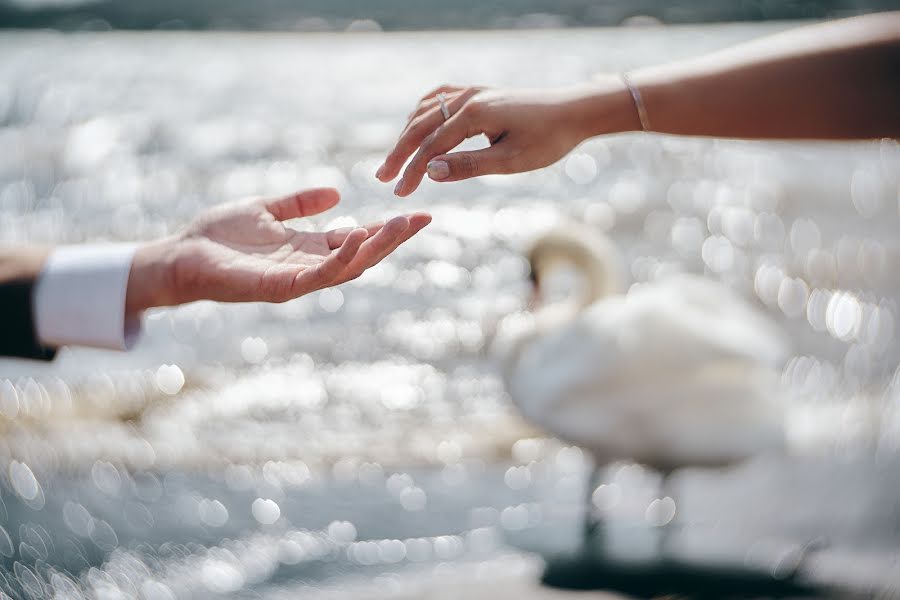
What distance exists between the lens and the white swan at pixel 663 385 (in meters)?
4.70

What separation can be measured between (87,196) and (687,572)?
9.66 metres

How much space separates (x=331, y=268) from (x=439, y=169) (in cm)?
27

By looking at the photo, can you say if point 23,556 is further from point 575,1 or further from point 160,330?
point 575,1

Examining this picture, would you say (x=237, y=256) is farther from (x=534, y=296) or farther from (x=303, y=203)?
(x=534, y=296)

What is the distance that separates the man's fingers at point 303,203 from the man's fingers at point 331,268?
360 mm

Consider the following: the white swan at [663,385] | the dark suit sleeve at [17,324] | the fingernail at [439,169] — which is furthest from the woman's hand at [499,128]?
the white swan at [663,385]

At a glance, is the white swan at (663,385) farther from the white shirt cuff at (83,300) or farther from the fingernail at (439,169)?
the fingernail at (439,169)

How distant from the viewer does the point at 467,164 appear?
1982mm

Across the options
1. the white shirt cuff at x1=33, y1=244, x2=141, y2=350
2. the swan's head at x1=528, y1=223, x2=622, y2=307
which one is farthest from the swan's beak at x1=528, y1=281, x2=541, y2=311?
the white shirt cuff at x1=33, y1=244, x2=141, y2=350

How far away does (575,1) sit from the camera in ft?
188

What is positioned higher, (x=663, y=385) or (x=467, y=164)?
(x=467, y=164)

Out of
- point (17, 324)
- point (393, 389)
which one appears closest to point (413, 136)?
point (17, 324)

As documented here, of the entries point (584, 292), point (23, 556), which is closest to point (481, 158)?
point (23, 556)

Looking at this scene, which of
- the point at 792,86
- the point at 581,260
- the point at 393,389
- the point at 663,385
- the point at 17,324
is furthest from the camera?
the point at 393,389
